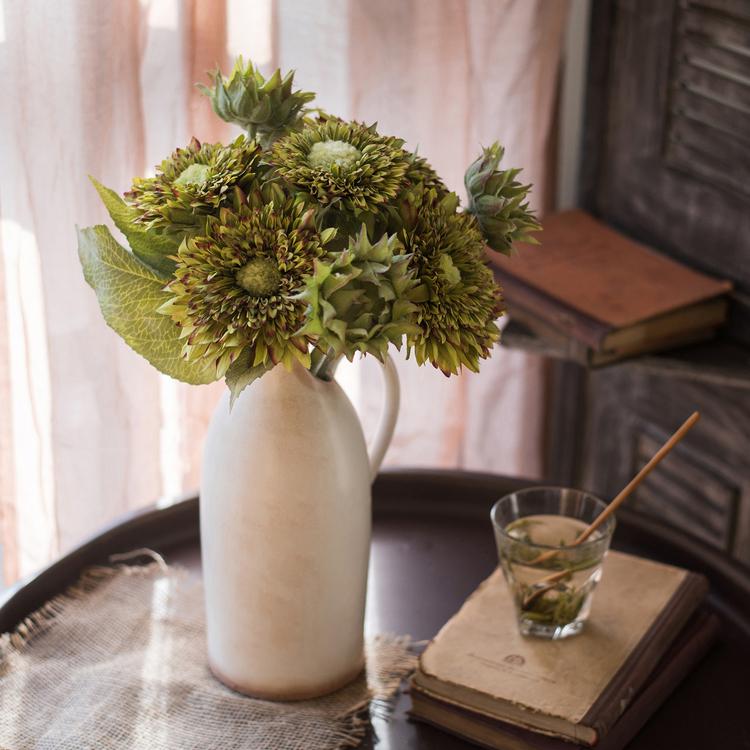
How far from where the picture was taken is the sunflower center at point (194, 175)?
2.20ft

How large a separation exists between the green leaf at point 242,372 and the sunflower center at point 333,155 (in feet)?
0.38

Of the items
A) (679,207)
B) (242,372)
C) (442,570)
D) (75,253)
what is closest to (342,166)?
(242,372)

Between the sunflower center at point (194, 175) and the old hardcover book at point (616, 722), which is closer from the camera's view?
the sunflower center at point (194, 175)

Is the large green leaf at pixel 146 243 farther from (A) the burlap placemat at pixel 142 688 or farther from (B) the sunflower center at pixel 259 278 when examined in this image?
(A) the burlap placemat at pixel 142 688

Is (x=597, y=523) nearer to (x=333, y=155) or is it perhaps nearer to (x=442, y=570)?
(x=442, y=570)

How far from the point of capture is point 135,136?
116 cm

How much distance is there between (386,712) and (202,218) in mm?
385

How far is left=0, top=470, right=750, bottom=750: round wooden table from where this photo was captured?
2.71ft

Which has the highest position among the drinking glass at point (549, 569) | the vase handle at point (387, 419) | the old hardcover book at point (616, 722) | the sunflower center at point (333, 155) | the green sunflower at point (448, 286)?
the sunflower center at point (333, 155)

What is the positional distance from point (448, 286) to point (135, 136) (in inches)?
23.5

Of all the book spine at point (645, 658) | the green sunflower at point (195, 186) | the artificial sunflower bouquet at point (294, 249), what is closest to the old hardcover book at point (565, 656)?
the book spine at point (645, 658)

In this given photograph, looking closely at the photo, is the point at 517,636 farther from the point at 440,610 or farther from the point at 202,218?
the point at 202,218

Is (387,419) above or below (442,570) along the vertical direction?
above

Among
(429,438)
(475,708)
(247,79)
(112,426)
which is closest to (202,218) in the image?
(247,79)
